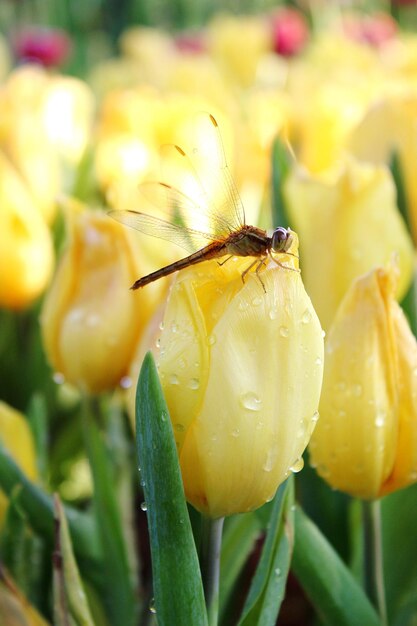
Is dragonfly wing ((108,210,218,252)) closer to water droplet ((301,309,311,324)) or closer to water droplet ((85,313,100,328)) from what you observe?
water droplet ((85,313,100,328))

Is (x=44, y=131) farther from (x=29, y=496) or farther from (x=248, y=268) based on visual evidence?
(x=248, y=268)

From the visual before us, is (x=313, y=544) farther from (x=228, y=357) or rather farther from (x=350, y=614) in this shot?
(x=228, y=357)

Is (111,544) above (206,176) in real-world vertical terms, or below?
below

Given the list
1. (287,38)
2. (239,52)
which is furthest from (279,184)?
(287,38)

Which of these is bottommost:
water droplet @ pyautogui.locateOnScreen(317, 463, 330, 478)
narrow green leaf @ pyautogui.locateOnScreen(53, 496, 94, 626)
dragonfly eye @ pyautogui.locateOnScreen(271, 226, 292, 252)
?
narrow green leaf @ pyautogui.locateOnScreen(53, 496, 94, 626)

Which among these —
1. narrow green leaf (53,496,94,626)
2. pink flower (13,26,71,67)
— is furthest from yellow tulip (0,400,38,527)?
pink flower (13,26,71,67)
